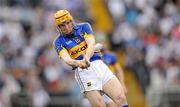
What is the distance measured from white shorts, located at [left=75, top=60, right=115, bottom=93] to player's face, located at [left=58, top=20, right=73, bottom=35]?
777 millimetres

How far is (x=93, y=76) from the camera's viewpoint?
17.7 meters

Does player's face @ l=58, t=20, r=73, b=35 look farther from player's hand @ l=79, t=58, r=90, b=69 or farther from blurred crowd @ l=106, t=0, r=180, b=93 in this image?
blurred crowd @ l=106, t=0, r=180, b=93

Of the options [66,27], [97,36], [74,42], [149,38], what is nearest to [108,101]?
[74,42]

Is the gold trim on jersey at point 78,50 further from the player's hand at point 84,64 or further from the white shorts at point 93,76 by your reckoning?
the player's hand at point 84,64

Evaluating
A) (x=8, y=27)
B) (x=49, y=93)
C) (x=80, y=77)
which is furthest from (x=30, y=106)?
(x=80, y=77)

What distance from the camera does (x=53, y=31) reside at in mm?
28609

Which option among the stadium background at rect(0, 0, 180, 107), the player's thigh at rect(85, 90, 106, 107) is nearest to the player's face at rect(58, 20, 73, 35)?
the player's thigh at rect(85, 90, 106, 107)

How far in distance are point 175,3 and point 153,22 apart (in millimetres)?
1127

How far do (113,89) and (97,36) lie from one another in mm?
7257

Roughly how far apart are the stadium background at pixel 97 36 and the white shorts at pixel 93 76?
277 inches

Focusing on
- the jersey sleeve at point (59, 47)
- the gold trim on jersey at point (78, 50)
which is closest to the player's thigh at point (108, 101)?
the gold trim on jersey at point (78, 50)

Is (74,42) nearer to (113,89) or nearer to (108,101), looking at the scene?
(113,89)

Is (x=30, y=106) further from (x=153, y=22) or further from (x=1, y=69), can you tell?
(x=153, y=22)

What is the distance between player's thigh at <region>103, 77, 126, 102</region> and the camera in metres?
17.6
